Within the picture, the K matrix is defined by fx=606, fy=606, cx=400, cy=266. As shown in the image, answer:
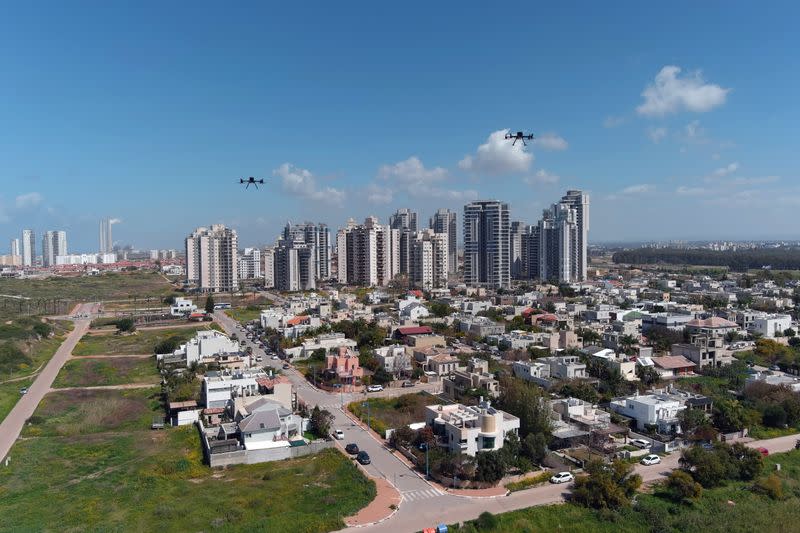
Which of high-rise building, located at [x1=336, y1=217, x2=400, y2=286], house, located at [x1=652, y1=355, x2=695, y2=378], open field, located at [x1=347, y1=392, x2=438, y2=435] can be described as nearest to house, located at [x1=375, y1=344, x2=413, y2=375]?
open field, located at [x1=347, y1=392, x2=438, y2=435]

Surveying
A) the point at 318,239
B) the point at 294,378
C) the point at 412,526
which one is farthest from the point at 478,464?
the point at 318,239

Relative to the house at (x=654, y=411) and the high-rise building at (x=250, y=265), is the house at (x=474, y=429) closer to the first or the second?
the house at (x=654, y=411)

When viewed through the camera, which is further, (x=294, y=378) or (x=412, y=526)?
(x=294, y=378)

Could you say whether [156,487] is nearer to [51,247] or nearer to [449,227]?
[449,227]

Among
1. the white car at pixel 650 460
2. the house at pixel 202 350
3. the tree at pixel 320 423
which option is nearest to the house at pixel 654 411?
the white car at pixel 650 460

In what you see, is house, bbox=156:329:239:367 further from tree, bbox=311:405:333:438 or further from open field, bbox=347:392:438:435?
tree, bbox=311:405:333:438

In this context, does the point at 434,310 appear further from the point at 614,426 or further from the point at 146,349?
the point at 614,426
